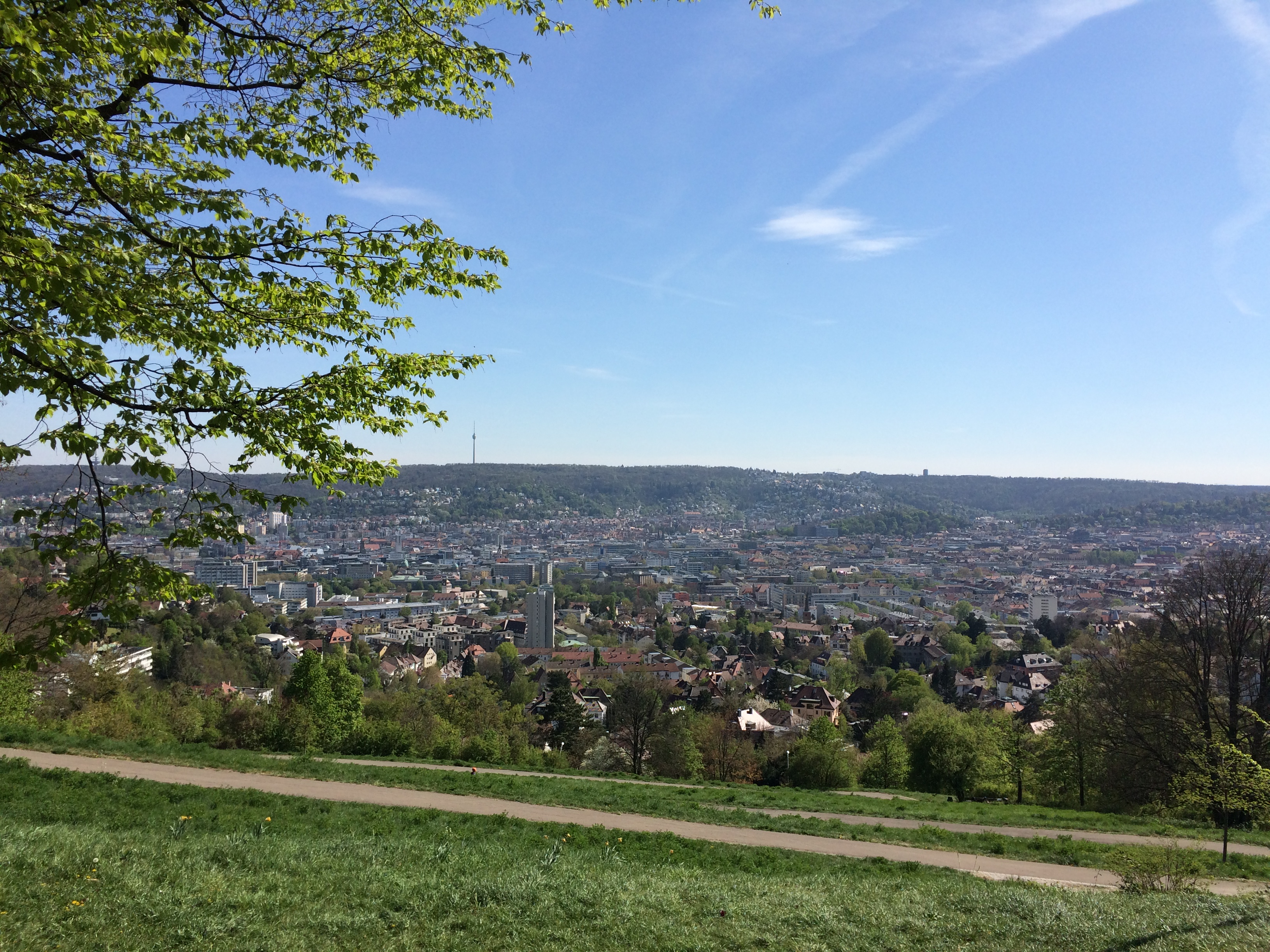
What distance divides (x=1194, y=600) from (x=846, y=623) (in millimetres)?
73029

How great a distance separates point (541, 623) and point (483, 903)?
75.5m

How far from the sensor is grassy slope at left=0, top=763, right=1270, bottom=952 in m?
4.44

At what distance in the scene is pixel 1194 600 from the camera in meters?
17.7

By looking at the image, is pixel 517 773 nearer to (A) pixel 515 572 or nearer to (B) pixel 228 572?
(B) pixel 228 572

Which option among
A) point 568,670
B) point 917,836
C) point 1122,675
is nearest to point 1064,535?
point 568,670

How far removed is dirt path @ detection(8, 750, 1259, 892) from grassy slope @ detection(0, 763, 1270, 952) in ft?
5.95

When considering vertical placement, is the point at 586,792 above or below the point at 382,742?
above

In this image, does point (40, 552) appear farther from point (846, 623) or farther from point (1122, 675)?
point (846, 623)

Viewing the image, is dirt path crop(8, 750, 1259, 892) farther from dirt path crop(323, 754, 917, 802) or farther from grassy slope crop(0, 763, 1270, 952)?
dirt path crop(323, 754, 917, 802)

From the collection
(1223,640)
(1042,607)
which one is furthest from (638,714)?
(1042,607)

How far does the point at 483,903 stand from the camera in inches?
204

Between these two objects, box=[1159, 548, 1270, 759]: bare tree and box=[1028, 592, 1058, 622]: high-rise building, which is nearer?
box=[1159, 548, 1270, 759]: bare tree

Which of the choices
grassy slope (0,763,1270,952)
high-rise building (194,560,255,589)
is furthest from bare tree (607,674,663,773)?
high-rise building (194,560,255,589)

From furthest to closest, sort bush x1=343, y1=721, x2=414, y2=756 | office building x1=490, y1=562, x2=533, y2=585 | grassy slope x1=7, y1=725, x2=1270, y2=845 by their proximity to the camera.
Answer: office building x1=490, y1=562, x2=533, y2=585 < bush x1=343, y1=721, x2=414, y2=756 < grassy slope x1=7, y1=725, x2=1270, y2=845
